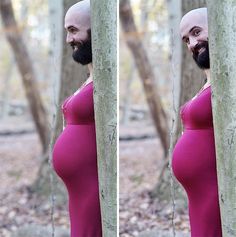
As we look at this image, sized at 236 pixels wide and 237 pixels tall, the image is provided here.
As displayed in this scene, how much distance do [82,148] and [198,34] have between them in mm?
853

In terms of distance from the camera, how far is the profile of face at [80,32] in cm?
315

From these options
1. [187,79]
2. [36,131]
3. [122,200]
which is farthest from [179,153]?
[36,131]

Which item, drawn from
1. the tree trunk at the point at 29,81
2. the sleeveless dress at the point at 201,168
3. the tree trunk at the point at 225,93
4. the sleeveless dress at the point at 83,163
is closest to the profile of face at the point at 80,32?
the sleeveless dress at the point at 83,163

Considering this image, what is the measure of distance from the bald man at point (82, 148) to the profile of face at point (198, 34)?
0.55 m

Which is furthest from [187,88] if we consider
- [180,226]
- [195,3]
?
[180,226]

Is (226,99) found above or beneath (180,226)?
above

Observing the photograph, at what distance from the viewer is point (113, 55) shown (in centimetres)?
286

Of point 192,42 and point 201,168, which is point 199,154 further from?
point 192,42

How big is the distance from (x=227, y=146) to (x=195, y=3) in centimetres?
347

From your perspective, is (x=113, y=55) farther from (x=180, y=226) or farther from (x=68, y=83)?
(x=68, y=83)

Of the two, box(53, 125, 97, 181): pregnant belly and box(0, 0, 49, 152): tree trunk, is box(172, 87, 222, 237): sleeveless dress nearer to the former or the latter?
box(53, 125, 97, 181): pregnant belly

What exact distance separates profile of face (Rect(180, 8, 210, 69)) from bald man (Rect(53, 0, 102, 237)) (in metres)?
0.55

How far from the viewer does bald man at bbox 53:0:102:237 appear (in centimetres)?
316

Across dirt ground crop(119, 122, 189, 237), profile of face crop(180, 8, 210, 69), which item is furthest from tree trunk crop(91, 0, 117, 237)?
dirt ground crop(119, 122, 189, 237)
